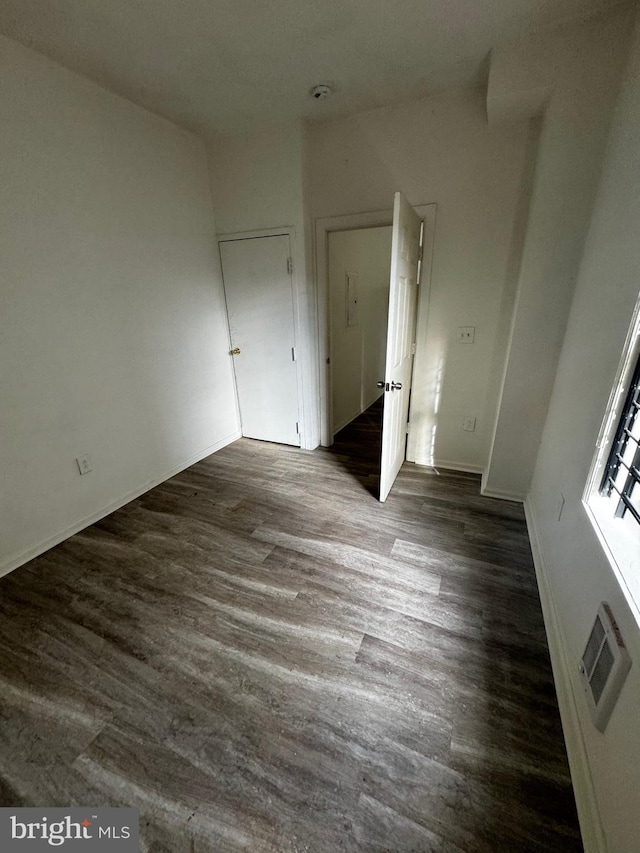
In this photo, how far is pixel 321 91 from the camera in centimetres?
204

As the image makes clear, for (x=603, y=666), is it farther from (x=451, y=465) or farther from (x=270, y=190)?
(x=270, y=190)

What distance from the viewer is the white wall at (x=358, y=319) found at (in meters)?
3.24

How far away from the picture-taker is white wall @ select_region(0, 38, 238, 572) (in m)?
1.73

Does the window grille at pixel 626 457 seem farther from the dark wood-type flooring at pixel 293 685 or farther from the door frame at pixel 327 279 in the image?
the door frame at pixel 327 279

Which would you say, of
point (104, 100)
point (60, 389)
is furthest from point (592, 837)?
point (104, 100)

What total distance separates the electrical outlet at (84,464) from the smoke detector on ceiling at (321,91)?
2746mm

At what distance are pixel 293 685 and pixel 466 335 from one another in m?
2.38

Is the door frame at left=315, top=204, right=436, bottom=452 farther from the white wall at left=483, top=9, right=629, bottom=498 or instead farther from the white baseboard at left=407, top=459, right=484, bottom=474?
the white wall at left=483, top=9, right=629, bottom=498

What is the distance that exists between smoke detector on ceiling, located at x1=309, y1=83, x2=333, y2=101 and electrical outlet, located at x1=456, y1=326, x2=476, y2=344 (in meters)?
1.73

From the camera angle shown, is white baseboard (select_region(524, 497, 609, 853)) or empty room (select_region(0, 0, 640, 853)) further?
empty room (select_region(0, 0, 640, 853))

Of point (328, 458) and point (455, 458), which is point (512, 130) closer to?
point (455, 458)

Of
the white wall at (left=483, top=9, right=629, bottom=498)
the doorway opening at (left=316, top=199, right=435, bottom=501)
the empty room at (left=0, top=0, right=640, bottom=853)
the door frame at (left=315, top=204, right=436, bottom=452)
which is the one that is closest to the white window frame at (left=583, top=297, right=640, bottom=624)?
the empty room at (left=0, top=0, right=640, bottom=853)

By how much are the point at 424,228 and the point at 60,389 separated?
2.64 metres

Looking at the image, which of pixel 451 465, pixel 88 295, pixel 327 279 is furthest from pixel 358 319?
pixel 88 295
